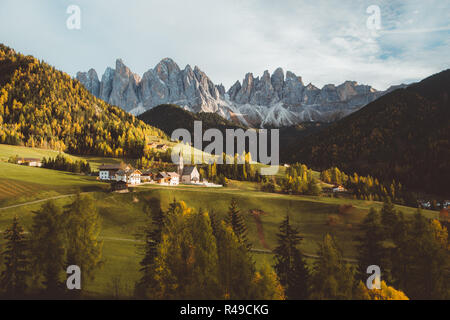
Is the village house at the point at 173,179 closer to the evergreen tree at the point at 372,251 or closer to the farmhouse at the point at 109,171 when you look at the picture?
the farmhouse at the point at 109,171

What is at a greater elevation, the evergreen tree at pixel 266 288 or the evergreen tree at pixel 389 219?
the evergreen tree at pixel 389 219

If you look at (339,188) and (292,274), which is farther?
(339,188)

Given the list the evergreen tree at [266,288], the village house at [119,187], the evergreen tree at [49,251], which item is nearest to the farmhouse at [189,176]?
the village house at [119,187]

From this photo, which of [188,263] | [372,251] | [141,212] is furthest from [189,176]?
[188,263]

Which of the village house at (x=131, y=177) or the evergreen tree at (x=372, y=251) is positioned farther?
the village house at (x=131, y=177)

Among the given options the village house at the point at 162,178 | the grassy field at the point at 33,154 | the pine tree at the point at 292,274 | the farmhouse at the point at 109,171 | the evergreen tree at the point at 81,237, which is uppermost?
the grassy field at the point at 33,154

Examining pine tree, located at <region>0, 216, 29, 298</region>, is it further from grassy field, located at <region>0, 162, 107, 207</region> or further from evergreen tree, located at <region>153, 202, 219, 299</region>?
grassy field, located at <region>0, 162, 107, 207</region>

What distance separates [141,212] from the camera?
209 feet

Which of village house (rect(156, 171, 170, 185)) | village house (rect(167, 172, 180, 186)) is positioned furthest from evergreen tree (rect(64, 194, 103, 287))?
village house (rect(167, 172, 180, 186))

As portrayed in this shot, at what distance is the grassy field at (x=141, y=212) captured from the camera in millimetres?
46938

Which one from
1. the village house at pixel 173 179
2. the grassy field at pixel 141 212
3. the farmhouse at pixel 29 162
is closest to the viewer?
the grassy field at pixel 141 212

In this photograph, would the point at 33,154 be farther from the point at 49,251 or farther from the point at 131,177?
the point at 49,251
